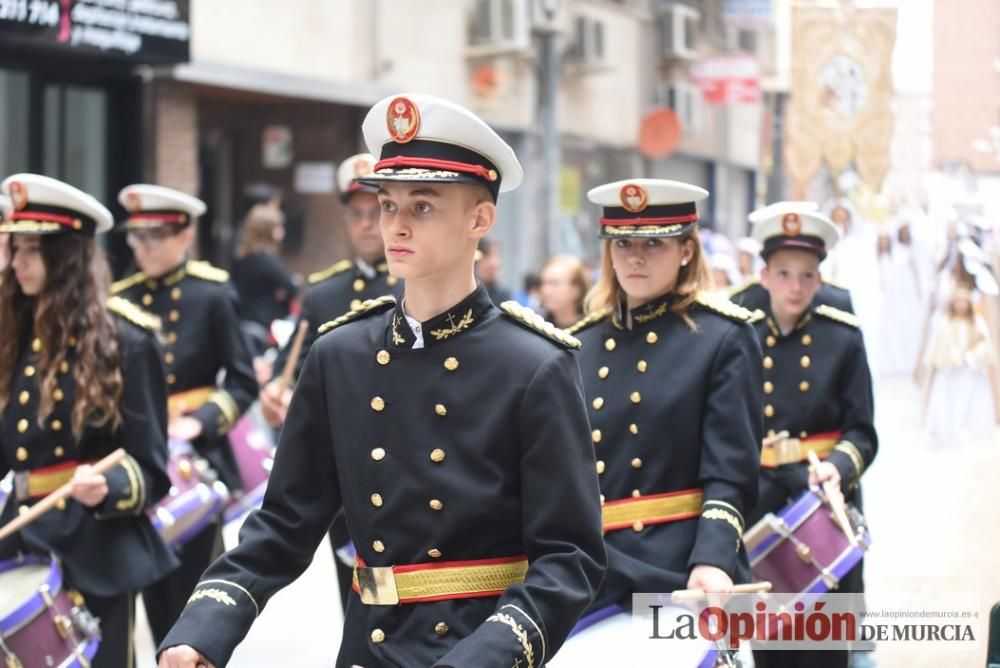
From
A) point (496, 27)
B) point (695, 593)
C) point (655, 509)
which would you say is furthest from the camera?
point (496, 27)

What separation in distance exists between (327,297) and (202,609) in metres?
4.48

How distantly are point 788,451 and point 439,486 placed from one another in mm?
3218

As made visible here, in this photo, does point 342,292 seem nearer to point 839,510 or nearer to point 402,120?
point 839,510

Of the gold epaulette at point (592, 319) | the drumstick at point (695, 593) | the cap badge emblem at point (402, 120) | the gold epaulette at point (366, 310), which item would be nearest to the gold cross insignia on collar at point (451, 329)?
the gold epaulette at point (366, 310)

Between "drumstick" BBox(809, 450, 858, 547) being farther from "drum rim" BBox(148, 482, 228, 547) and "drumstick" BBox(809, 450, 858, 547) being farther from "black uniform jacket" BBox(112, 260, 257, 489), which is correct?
"black uniform jacket" BBox(112, 260, 257, 489)

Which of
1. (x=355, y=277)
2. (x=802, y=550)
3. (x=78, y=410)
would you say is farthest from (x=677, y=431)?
(x=355, y=277)

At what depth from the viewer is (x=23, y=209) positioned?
17.7ft

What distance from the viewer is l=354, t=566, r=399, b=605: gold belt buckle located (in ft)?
10.5

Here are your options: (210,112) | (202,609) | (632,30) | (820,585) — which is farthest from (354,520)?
(632,30)

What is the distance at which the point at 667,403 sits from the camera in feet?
15.7

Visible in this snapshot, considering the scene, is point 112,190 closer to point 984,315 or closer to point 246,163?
point 246,163

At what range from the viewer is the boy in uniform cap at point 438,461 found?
3148 mm

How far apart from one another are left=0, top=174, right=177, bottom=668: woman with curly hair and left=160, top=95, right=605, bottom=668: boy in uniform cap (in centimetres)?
195

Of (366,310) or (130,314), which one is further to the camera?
(130,314)
